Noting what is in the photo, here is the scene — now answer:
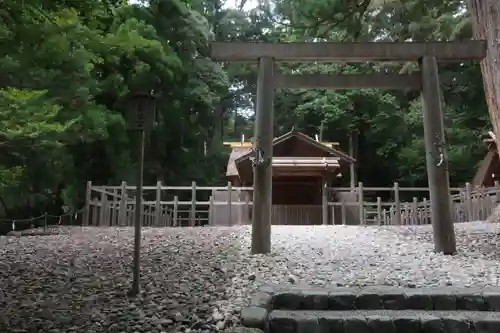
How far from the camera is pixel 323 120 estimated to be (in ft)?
73.2

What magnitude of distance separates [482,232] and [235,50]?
6034 millimetres

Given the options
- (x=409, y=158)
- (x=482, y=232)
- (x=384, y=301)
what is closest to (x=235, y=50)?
(x=384, y=301)

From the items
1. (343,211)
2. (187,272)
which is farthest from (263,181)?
(343,211)

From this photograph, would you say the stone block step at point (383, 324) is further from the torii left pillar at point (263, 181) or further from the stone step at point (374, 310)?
the torii left pillar at point (263, 181)

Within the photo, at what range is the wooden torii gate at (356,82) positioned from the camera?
625 centimetres

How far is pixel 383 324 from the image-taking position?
11.8ft

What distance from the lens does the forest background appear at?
18.0 ft

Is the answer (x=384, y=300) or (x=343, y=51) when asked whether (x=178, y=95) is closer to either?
(x=343, y=51)

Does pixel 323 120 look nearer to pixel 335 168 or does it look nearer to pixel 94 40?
pixel 335 168

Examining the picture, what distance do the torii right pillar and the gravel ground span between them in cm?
30

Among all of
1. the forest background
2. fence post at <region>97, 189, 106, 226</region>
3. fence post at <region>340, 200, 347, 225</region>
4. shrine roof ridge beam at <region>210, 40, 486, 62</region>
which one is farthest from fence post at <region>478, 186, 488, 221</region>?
fence post at <region>97, 189, 106, 226</region>

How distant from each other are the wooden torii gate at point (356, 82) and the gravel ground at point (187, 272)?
20.9 inches

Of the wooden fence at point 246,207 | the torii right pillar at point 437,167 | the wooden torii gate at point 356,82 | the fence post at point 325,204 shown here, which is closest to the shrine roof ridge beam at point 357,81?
the wooden torii gate at point 356,82

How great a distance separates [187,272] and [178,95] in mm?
13892
